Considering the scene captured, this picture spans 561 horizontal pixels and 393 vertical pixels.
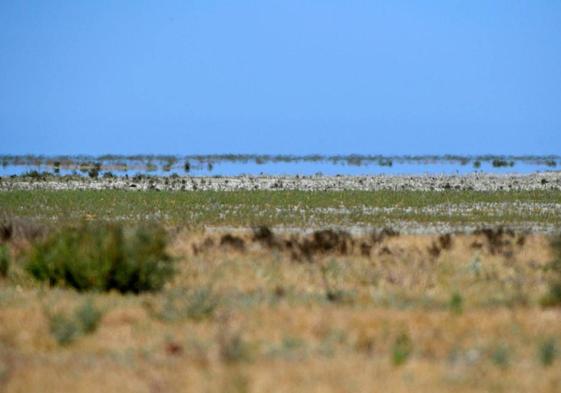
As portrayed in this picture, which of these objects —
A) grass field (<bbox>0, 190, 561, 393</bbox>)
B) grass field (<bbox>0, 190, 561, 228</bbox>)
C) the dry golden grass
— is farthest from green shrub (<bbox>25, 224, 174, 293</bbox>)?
grass field (<bbox>0, 190, 561, 228</bbox>)

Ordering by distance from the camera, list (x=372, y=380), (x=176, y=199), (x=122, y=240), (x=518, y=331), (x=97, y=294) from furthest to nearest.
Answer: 1. (x=176, y=199)
2. (x=122, y=240)
3. (x=97, y=294)
4. (x=518, y=331)
5. (x=372, y=380)

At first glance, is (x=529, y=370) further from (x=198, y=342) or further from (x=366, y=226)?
(x=366, y=226)

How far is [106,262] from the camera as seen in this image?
1672 centimetres

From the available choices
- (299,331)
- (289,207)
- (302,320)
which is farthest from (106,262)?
(289,207)

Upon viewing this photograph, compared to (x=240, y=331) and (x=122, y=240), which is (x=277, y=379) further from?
(x=122, y=240)

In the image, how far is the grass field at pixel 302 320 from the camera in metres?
10.0

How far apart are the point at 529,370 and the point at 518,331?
2255 millimetres

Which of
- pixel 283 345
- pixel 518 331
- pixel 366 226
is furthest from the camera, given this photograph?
pixel 366 226

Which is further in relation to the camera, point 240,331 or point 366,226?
point 366,226

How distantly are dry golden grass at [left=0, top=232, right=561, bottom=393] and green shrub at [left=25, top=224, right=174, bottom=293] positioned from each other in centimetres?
38

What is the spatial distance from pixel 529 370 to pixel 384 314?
3.23 meters

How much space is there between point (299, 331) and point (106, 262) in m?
5.14

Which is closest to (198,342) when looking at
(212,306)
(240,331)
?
(240,331)

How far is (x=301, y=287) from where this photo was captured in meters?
16.9
